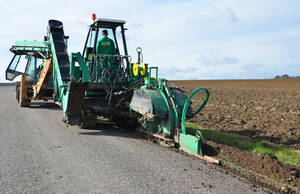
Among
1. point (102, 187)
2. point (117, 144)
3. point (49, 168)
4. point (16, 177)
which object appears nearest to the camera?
point (102, 187)

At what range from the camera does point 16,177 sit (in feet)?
17.8

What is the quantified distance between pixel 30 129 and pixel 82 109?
1.52 m

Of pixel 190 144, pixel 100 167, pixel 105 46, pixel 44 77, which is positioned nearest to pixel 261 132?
pixel 190 144

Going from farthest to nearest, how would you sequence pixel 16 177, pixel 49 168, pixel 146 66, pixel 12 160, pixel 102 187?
pixel 146 66 → pixel 12 160 → pixel 49 168 → pixel 16 177 → pixel 102 187

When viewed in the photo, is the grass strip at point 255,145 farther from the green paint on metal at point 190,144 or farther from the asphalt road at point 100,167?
the asphalt road at point 100,167

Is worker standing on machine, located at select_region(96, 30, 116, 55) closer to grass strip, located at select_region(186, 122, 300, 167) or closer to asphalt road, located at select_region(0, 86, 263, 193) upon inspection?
asphalt road, located at select_region(0, 86, 263, 193)

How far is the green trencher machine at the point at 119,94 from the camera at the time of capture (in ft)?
25.0

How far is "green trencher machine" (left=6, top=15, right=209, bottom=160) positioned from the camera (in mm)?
7616

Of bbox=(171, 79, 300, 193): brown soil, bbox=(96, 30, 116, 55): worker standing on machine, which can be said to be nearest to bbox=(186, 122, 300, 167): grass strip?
bbox=(171, 79, 300, 193): brown soil

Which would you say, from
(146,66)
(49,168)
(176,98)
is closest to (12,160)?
(49,168)

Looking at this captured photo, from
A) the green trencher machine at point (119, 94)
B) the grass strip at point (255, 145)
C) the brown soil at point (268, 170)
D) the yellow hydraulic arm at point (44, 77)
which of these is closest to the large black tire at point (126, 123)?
the green trencher machine at point (119, 94)

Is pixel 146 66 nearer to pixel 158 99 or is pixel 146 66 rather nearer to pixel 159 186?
pixel 158 99

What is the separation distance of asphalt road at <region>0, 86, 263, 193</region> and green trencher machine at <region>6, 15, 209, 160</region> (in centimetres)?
45

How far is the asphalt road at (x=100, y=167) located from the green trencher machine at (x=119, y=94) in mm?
452
